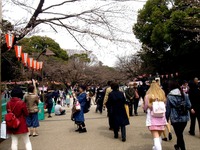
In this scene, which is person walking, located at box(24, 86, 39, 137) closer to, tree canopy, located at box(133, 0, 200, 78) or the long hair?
the long hair

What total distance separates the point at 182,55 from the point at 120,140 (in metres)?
17.8

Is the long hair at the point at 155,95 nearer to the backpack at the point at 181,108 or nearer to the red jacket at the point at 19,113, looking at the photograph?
the backpack at the point at 181,108

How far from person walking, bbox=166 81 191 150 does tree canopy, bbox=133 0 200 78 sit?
13865 millimetres

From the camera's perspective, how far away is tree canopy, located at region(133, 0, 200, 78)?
2134cm

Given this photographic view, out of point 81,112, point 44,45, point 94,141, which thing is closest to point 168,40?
point 81,112

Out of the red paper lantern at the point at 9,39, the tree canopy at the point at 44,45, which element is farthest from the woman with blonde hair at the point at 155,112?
the tree canopy at the point at 44,45

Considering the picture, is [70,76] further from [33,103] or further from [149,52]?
[33,103]

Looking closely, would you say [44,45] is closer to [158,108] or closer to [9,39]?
[9,39]

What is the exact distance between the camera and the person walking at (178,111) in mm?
5827

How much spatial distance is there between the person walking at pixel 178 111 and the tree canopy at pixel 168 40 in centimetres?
1386

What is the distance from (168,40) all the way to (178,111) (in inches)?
688

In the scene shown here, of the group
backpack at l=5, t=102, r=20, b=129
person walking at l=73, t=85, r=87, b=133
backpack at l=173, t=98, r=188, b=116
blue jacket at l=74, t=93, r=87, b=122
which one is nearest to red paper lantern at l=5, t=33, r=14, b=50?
person walking at l=73, t=85, r=87, b=133

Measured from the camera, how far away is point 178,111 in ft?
19.1

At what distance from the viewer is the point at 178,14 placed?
20.7 metres
